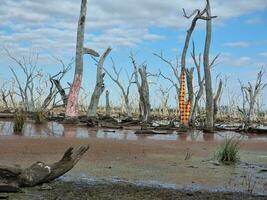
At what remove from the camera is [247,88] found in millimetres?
38500

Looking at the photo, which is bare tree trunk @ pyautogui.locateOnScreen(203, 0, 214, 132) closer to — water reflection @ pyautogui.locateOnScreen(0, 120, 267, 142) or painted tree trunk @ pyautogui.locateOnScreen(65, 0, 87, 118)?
water reflection @ pyautogui.locateOnScreen(0, 120, 267, 142)

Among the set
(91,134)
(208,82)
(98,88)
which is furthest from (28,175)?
(98,88)

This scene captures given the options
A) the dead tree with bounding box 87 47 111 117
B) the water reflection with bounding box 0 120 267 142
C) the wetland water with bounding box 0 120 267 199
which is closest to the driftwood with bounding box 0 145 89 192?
the wetland water with bounding box 0 120 267 199

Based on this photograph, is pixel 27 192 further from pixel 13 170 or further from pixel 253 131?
pixel 253 131

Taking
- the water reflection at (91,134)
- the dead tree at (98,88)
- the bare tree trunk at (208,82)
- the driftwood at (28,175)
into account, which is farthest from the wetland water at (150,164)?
the dead tree at (98,88)

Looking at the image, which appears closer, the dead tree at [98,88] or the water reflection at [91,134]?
the water reflection at [91,134]

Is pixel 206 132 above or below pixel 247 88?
below

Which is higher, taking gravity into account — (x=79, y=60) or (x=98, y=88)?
(x=79, y=60)

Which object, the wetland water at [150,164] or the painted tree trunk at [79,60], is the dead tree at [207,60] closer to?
the painted tree trunk at [79,60]

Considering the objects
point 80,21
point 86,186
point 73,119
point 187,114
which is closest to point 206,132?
point 187,114

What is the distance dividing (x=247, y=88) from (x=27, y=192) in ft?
111

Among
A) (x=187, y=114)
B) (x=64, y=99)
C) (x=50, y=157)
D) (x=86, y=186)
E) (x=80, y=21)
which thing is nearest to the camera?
(x=86, y=186)

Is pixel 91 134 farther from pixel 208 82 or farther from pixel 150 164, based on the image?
pixel 208 82

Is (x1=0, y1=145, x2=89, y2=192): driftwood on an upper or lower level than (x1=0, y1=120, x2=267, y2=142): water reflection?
lower
